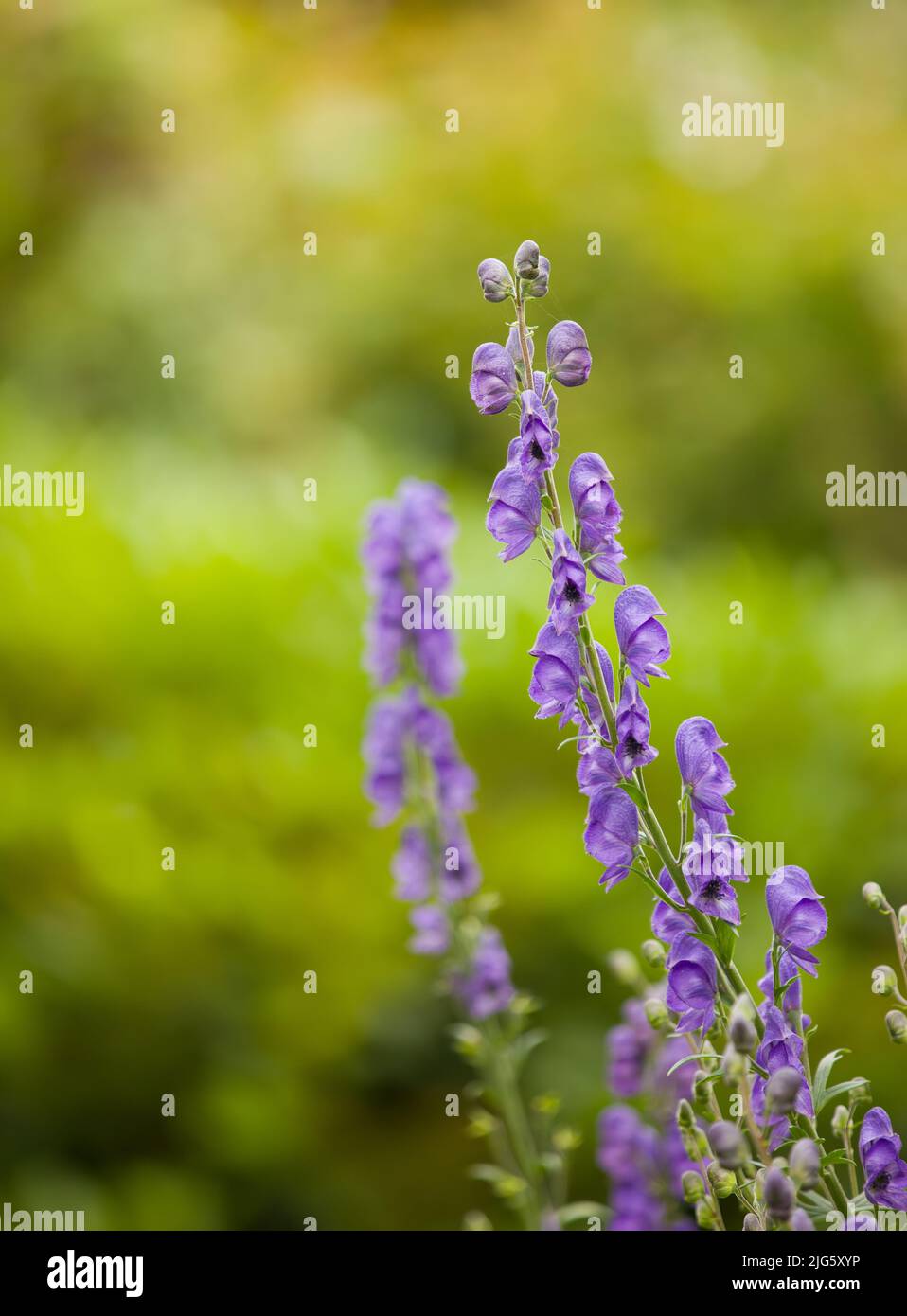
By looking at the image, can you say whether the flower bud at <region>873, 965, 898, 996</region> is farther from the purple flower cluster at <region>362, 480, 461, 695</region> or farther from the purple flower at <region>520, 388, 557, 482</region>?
the purple flower cluster at <region>362, 480, 461, 695</region>

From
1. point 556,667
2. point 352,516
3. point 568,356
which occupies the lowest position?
point 556,667

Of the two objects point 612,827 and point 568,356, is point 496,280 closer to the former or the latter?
point 568,356

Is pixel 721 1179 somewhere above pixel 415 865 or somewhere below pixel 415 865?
below

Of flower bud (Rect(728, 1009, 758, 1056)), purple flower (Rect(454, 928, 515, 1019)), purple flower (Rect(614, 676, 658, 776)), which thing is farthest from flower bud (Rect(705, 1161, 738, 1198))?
purple flower (Rect(454, 928, 515, 1019))

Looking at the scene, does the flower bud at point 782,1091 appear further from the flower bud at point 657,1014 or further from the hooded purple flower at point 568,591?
the hooded purple flower at point 568,591

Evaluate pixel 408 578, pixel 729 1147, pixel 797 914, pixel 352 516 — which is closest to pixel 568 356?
pixel 797 914

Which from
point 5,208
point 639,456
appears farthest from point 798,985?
point 5,208
